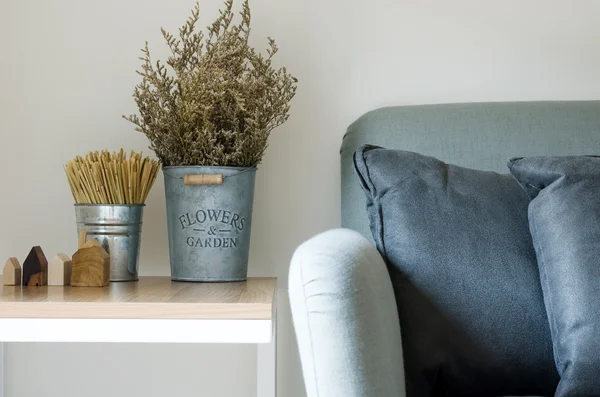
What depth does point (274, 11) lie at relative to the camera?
168cm

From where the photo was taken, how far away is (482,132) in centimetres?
150

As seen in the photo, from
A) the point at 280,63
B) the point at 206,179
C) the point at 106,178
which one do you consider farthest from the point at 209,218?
the point at 280,63

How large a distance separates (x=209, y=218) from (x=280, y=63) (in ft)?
1.58

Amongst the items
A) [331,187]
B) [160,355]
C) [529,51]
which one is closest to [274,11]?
[331,187]

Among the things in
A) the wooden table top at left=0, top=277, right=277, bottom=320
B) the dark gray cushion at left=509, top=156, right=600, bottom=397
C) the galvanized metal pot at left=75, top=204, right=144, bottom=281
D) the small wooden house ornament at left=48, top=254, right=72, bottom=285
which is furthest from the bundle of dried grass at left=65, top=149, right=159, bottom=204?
the dark gray cushion at left=509, top=156, right=600, bottom=397

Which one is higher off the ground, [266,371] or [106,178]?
[106,178]

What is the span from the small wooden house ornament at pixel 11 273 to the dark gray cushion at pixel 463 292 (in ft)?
2.08

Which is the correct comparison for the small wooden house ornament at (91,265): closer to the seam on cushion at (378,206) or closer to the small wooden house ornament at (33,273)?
the small wooden house ornament at (33,273)

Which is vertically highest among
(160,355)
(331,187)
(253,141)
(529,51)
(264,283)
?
(529,51)

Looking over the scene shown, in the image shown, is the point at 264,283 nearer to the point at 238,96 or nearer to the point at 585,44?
the point at 238,96

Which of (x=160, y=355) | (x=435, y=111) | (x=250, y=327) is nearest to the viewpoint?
(x=250, y=327)

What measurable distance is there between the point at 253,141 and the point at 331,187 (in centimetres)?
37

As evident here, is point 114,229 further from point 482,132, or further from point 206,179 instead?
point 482,132

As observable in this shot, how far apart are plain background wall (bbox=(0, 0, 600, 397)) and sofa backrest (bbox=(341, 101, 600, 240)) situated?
149mm
